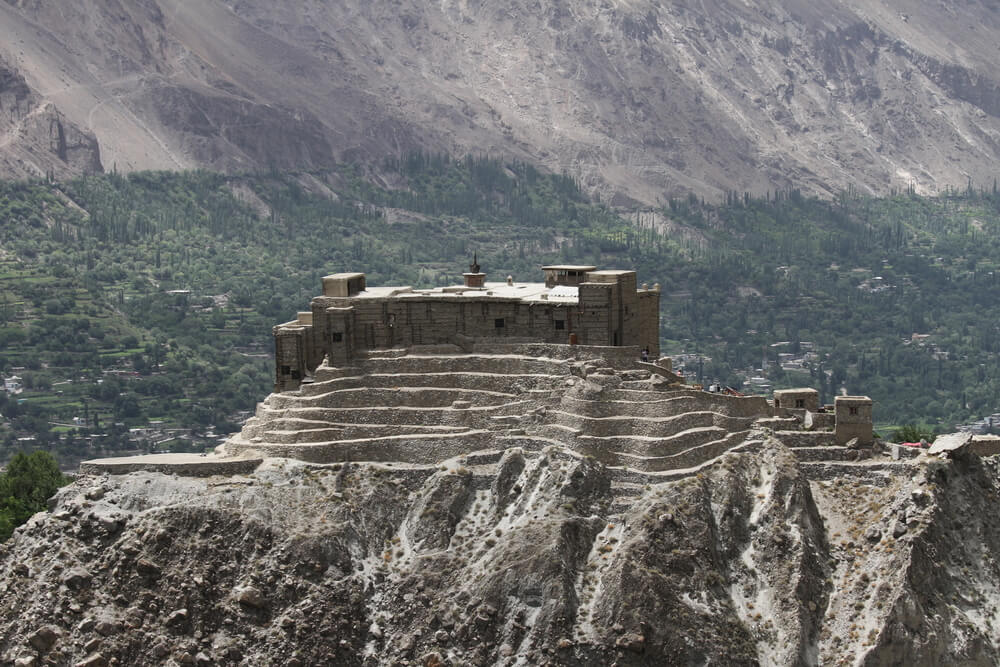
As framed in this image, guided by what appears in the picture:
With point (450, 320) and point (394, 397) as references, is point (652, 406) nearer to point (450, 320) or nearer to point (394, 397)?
point (450, 320)

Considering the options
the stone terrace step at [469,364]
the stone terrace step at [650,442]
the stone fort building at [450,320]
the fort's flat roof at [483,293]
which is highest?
the fort's flat roof at [483,293]

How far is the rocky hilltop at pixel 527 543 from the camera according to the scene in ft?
285

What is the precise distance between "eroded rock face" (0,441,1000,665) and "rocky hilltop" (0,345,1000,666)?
0.10 metres

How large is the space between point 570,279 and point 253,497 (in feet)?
72.8

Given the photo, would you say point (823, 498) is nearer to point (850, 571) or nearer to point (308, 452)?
point (850, 571)

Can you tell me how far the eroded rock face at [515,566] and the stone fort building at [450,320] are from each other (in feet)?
27.6

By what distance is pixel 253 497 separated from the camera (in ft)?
305

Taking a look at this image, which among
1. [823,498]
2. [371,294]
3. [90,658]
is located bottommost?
[90,658]

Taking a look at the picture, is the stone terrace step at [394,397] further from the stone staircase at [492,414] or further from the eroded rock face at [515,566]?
the eroded rock face at [515,566]

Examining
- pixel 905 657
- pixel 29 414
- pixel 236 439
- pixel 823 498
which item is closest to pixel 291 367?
pixel 236 439

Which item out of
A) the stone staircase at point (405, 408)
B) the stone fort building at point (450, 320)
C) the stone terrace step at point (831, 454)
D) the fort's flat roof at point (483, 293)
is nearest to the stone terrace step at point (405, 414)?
the stone staircase at point (405, 408)

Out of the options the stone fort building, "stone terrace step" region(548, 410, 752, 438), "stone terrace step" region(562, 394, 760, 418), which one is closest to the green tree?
the stone fort building

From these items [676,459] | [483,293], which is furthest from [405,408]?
[676,459]

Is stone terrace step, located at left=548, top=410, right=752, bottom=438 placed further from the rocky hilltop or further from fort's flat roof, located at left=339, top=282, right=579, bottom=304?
fort's flat roof, located at left=339, top=282, right=579, bottom=304
